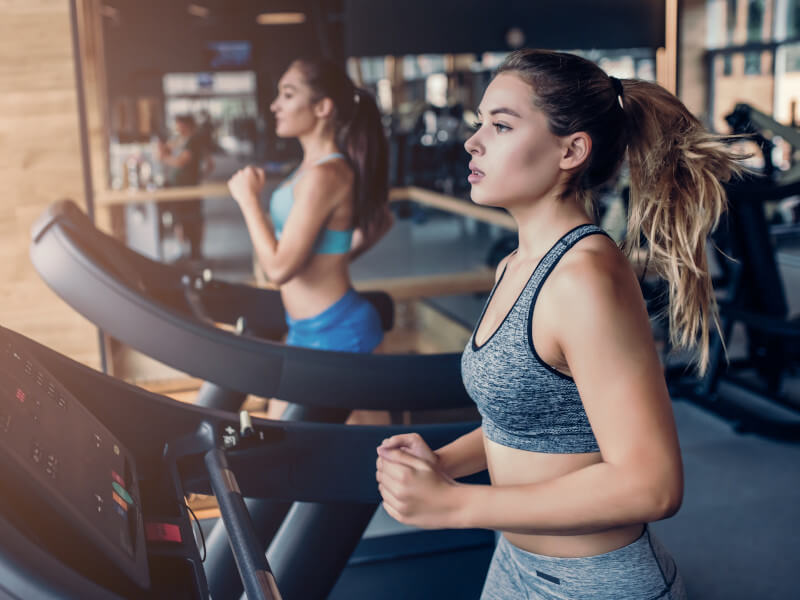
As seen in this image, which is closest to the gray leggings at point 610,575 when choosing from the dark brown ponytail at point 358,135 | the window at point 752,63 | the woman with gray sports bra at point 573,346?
the woman with gray sports bra at point 573,346

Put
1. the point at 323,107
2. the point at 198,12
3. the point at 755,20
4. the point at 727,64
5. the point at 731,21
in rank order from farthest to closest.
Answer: the point at 198,12, the point at 727,64, the point at 731,21, the point at 755,20, the point at 323,107

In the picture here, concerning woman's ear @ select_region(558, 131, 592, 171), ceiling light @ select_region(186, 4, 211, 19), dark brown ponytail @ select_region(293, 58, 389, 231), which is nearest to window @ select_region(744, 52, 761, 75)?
ceiling light @ select_region(186, 4, 211, 19)

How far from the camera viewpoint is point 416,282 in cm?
390

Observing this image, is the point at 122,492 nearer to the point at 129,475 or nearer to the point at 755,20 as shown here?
the point at 129,475

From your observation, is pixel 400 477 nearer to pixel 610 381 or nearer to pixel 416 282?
pixel 610 381

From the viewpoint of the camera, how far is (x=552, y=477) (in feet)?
3.55

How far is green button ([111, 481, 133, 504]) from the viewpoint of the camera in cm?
89

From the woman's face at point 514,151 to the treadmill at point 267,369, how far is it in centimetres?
74

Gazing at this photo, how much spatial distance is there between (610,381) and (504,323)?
18cm

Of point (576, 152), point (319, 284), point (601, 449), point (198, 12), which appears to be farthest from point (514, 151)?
point (198, 12)

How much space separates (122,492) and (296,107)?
65.8 inches

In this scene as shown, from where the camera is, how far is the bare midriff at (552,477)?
1.07 meters

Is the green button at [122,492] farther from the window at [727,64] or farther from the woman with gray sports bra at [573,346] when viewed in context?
the window at [727,64]

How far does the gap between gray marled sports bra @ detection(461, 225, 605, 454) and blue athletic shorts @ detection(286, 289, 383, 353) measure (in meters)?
1.32
